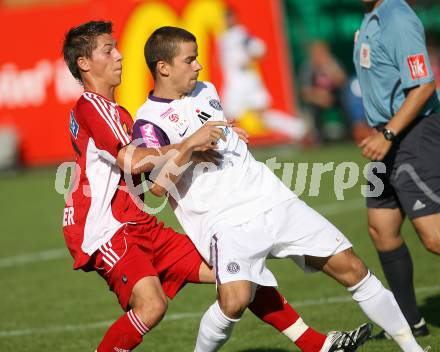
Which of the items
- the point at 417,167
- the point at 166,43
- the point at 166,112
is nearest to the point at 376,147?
the point at 417,167

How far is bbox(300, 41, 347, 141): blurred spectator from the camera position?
1911 centimetres

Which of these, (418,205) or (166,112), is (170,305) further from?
(166,112)

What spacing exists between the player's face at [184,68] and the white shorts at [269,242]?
2.87 feet

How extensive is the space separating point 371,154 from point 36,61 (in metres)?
14.0

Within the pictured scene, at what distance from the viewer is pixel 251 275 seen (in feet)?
17.5

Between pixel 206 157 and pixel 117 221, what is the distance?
2.14 ft

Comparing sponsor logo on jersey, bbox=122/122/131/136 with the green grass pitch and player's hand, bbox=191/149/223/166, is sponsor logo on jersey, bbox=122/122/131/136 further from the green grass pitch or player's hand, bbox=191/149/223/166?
the green grass pitch

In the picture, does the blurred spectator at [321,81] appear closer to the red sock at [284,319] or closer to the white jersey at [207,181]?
the red sock at [284,319]

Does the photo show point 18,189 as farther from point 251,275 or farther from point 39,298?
point 251,275

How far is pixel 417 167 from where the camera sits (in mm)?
6078

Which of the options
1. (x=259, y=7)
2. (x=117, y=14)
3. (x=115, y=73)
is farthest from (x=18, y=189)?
(x=115, y=73)

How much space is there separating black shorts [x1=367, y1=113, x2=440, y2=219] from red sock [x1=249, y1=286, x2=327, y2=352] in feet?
3.28

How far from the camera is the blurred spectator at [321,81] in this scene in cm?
1911

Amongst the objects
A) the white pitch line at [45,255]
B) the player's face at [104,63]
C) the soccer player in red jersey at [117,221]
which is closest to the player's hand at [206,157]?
the soccer player in red jersey at [117,221]
